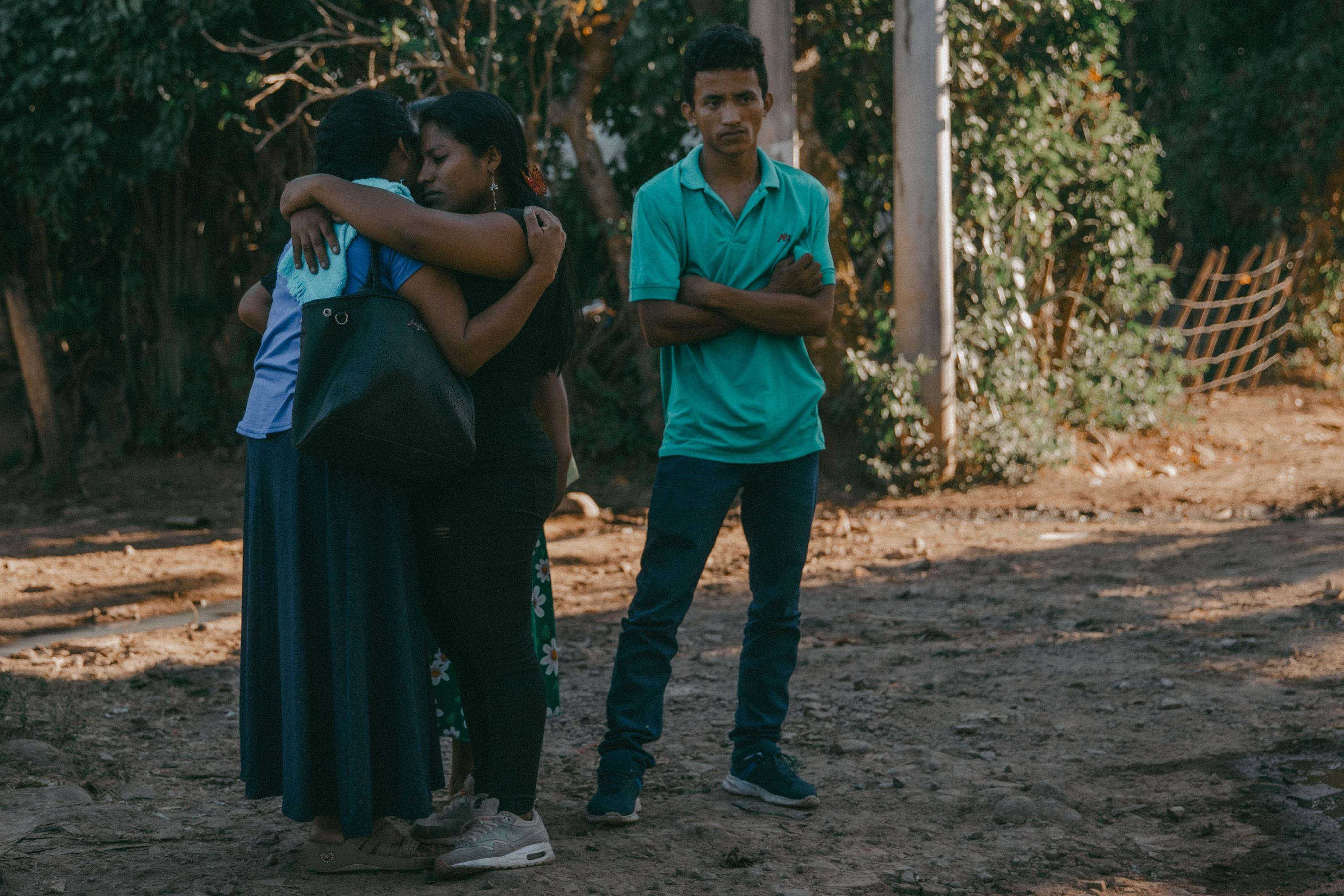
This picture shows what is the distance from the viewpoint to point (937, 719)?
13.3ft

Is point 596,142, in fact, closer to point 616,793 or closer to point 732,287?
point 732,287

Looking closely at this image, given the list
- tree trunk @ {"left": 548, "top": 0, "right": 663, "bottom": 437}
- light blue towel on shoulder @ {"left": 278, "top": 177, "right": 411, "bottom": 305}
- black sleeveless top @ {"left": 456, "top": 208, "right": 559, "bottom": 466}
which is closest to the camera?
light blue towel on shoulder @ {"left": 278, "top": 177, "right": 411, "bottom": 305}

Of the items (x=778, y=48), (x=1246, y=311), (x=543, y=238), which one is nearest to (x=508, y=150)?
(x=543, y=238)

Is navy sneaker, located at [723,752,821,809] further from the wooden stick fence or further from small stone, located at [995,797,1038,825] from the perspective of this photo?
the wooden stick fence

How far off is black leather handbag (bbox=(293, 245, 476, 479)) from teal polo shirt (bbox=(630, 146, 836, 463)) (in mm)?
785

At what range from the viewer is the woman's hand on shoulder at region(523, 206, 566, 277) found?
2.59 m

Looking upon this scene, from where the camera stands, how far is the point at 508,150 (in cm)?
272

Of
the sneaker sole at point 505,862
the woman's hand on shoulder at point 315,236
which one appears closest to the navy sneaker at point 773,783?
the sneaker sole at point 505,862

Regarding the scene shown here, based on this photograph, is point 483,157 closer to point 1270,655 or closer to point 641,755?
point 641,755

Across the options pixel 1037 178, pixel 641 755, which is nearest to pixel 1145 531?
pixel 1037 178

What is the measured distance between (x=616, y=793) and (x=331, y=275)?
54.3 inches

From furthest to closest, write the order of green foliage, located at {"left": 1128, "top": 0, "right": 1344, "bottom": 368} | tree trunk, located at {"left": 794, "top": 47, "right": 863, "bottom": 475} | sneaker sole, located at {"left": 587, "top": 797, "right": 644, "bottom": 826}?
green foliage, located at {"left": 1128, "top": 0, "right": 1344, "bottom": 368} → tree trunk, located at {"left": 794, "top": 47, "right": 863, "bottom": 475} → sneaker sole, located at {"left": 587, "top": 797, "right": 644, "bottom": 826}

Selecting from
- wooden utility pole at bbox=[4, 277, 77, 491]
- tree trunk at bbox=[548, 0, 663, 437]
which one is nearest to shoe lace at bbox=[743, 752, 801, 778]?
tree trunk at bbox=[548, 0, 663, 437]

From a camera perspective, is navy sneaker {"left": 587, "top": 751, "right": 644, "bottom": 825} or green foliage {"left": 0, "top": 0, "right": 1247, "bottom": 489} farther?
green foliage {"left": 0, "top": 0, "right": 1247, "bottom": 489}
